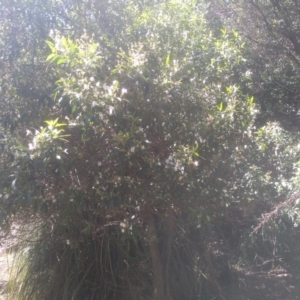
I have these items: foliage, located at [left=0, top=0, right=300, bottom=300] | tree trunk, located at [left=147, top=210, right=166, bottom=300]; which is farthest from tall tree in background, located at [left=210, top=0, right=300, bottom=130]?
tree trunk, located at [left=147, top=210, right=166, bottom=300]

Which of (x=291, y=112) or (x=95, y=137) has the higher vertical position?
(x=291, y=112)

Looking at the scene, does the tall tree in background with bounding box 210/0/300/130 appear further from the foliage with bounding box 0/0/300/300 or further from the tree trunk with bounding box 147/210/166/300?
the tree trunk with bounding box 147/210/166/300

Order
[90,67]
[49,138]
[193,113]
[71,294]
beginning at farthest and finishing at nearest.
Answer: [71,294] → [193,113] → [90,67] → [49,138]

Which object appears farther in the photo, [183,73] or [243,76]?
[243,76]

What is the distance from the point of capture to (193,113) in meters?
4.60

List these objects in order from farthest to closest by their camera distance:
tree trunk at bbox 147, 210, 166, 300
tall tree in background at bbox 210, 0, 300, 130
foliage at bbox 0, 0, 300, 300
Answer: tall tree in background at bbox 210, 0, 300, 130 < tree trunk at bbox 147, 210, 166, 300 < foliage at bbox 0, 0, 300, 300

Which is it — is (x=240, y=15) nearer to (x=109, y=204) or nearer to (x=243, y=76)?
(x=243, y=76)

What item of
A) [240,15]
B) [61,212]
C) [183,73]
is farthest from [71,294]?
[240,15]

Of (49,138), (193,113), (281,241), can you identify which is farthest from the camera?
(281,241)

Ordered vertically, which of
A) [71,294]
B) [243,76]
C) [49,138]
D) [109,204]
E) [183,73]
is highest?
[243,76]

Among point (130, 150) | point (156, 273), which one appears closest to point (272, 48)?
point (156, 273)

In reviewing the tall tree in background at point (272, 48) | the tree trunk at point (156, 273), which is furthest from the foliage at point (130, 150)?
the tall tree in background at point (272, 48)

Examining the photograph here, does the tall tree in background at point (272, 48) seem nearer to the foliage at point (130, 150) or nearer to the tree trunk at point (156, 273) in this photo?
the foliage at point (130, 150)

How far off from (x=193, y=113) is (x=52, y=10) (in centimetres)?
186
